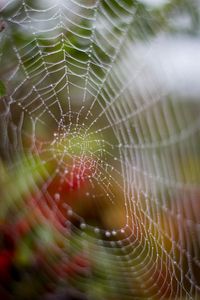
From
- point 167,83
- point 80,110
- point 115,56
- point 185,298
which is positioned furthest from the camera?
point 80,110

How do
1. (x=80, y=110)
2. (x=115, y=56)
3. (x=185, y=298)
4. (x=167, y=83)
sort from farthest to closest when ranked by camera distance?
(x=80, y=110) → (x=115, y=56) → (x=185, y=298) → (x=167, y=83)

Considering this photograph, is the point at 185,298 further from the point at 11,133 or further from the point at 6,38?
the point at 6,38

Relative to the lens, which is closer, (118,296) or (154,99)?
(154,99)

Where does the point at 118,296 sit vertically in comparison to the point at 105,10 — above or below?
below

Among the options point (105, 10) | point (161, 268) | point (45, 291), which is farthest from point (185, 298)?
point (105, 10)

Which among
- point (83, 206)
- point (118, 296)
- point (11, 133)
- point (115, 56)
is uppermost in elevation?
point (115, 56)

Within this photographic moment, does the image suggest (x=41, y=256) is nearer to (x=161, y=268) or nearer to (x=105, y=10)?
(x=161, y=268)
